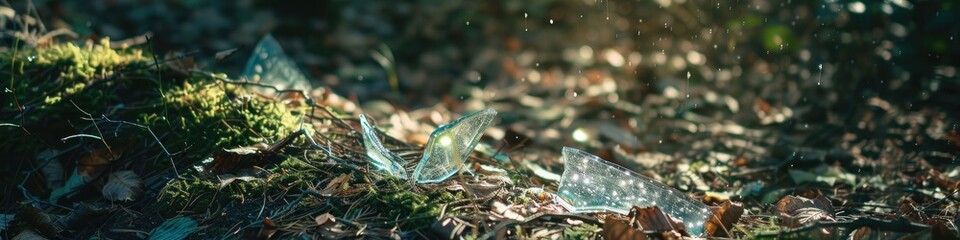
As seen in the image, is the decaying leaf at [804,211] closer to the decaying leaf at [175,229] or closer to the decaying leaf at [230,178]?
the decaying leaf at [230,178]

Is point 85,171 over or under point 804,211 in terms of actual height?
under

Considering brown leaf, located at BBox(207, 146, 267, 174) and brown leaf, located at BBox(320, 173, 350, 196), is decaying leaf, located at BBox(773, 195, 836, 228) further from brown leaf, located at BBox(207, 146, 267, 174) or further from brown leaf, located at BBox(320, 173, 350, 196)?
brown leaf, located at BBox(207, 146, 267, 174)

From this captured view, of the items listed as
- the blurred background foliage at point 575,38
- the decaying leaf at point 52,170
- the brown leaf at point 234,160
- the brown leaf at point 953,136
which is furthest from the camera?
the blurred background foliage at point 575,38

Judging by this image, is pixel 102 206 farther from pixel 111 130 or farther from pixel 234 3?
pixel 234 3

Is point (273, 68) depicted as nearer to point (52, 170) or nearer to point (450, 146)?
point (52, 170)

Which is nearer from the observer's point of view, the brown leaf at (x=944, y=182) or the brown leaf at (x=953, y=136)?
the brown leaf at (x=944, y=182)

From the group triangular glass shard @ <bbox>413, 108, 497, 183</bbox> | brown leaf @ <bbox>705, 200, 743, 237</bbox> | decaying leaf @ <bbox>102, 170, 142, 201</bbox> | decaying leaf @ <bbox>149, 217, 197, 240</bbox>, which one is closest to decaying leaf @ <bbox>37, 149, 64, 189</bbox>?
decaying leaf @ <bbox>102, 170, 142, 201</bbox>

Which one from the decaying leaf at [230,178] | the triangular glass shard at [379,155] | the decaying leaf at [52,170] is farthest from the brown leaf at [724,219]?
the decaying leaf at [52,170]

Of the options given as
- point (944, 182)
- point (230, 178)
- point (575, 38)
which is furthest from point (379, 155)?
point (575, 38)
